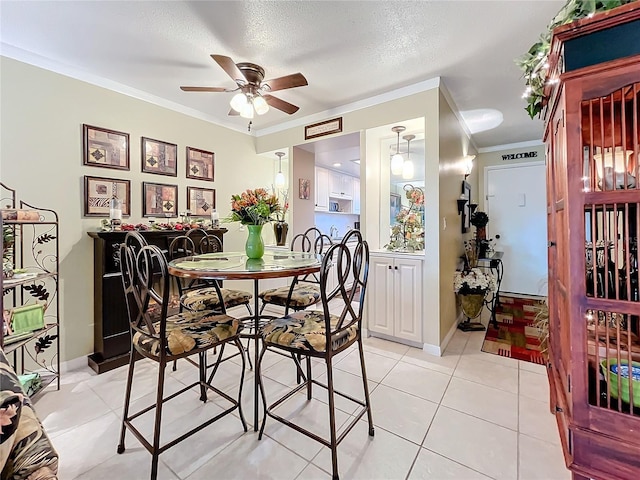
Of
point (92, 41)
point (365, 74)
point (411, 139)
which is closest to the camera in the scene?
point (92, 41)

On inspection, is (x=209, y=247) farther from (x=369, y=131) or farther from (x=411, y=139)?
(x=411, y=139)

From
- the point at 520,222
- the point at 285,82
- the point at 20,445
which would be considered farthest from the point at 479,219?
the point at 20,445

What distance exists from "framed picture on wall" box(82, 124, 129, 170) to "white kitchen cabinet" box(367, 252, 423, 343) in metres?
2.57

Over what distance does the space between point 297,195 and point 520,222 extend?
3.53 metres

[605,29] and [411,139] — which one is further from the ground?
[411,139]

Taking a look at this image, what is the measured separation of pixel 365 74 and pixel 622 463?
272 cm

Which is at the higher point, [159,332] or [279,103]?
[279,103]

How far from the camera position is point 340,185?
568 cm

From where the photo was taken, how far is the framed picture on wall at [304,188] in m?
3.72

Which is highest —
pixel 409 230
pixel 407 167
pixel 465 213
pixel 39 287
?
pixel 407 167

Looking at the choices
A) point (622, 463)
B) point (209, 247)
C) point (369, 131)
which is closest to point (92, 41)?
point (209, 247)

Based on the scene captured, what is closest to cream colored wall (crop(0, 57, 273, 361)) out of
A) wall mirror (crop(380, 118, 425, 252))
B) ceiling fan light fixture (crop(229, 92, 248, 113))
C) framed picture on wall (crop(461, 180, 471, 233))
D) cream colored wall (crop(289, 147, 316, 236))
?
ceiling fan light fixture (crop(229, 92, 248, 113))

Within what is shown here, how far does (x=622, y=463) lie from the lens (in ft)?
3.06

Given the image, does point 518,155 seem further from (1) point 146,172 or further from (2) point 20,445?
(2) point 20,445
